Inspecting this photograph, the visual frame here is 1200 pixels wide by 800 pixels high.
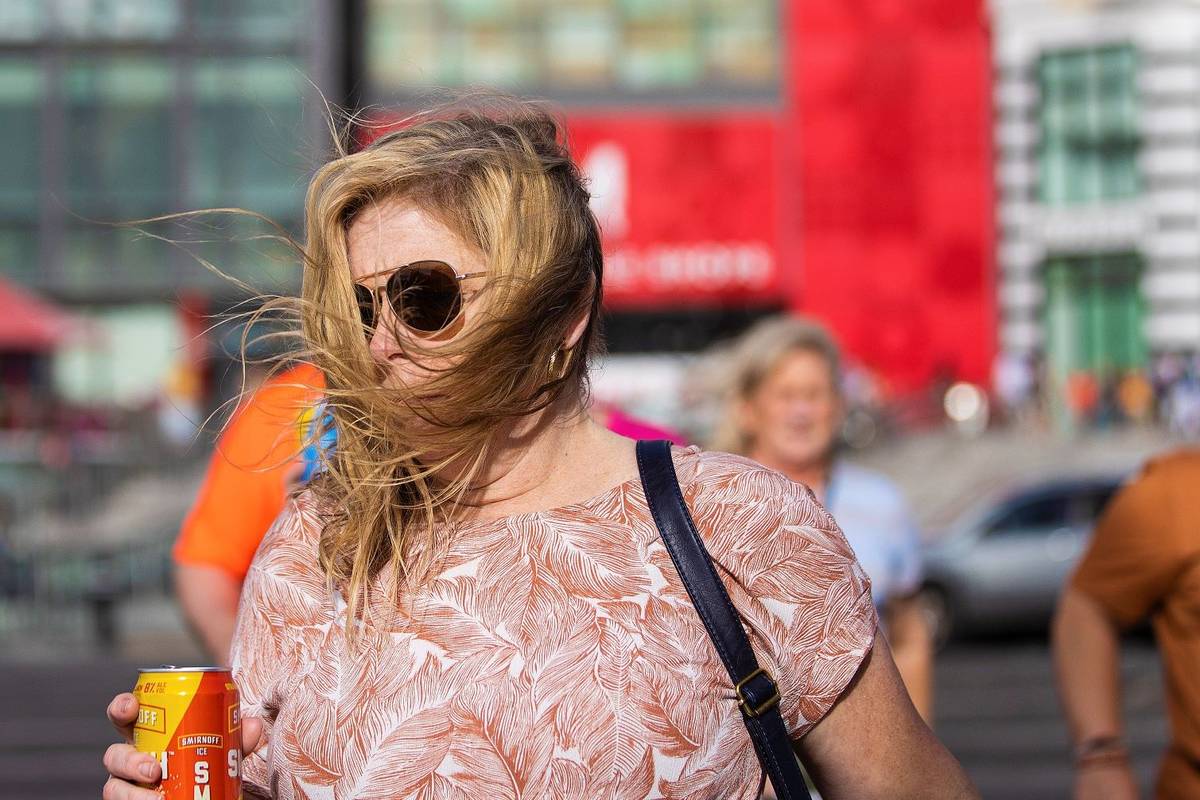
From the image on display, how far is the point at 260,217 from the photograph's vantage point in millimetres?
2336

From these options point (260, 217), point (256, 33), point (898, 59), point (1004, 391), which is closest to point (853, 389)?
point (1004, 391)

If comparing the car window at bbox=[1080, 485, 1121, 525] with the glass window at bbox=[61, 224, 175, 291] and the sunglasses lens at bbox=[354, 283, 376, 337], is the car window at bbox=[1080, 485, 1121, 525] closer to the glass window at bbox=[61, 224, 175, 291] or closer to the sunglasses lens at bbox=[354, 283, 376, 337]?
Answer: the sunglasses lens at bbox=[354, 283, 376, 337]

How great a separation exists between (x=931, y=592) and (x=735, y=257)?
19.9 m

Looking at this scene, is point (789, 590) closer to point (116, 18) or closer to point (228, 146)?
point (228, 146)

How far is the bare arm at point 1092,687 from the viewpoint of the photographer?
366 cm

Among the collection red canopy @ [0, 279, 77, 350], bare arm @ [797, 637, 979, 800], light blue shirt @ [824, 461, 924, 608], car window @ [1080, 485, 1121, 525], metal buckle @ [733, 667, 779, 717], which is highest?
metal buckle @ [733, 667, 779, 717]

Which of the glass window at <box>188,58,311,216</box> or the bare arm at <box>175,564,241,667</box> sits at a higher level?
the glass window at <box>188,58,311,216</box>

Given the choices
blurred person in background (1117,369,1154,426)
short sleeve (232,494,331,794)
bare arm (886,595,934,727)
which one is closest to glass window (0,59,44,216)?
blurred person in background (1117,369,1154,426)

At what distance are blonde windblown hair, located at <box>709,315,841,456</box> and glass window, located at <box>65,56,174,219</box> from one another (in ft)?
103

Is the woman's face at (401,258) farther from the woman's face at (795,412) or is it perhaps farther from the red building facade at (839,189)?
the red building facade at (839,189)

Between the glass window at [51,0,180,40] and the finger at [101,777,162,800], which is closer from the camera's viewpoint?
the finger at [101,777,162,800]

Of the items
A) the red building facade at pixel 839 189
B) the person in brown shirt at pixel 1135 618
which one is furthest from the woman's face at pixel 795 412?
the red building facade at pixel 839 189

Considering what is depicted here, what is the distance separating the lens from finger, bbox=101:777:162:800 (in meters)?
2.01

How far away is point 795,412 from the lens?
5.32 metres
